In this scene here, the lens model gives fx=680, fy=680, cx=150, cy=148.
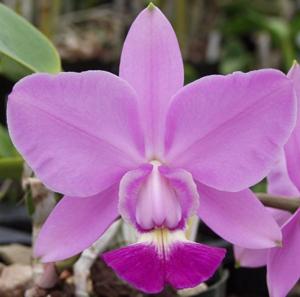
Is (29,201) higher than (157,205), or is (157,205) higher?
(157,205)

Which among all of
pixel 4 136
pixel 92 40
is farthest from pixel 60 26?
pixel 4 136

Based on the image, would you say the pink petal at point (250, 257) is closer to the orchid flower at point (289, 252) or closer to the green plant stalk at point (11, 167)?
the orchid flower at point (289, 252)

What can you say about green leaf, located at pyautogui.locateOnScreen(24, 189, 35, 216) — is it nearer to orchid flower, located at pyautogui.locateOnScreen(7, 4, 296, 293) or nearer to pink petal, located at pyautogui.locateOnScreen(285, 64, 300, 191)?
orchid flower, located at pyautogui.locateOnScreen(7, 4, 296, 293)

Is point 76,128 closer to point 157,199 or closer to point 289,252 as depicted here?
point 157,199

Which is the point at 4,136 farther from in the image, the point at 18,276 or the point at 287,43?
the point at 287,43

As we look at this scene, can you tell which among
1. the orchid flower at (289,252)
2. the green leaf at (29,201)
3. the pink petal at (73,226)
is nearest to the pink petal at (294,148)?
the orchid flower at (289,252)

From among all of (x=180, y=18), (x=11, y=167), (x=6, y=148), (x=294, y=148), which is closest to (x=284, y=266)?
(x=294, y=148)

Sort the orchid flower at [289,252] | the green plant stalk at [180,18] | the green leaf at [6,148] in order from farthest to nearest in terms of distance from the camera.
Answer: the green plant stalk at [180,18]
the green leaf at [6,148]
the orchid flower at [289,252]

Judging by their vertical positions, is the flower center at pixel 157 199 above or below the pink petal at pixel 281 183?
above
